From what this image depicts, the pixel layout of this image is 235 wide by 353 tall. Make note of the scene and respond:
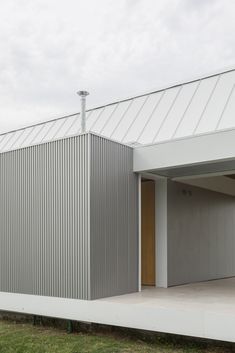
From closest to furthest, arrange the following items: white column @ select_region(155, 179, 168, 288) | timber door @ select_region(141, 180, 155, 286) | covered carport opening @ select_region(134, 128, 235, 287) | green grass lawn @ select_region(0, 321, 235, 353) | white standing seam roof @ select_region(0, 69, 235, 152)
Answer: green grass lawn @ select_region(0, 321, 235, 353) → covered carport opening @ select_region(134, 128, 235, 287) → white standing seam roof @ select_region(0, 69, 235, 152) → white column @ select_region(155, 179, 168, 288) → timber door @ select_region(141, 180, 155, 286)

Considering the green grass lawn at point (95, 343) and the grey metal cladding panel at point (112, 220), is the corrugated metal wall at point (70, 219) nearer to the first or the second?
the grey metal cladding panel at point (112, 220)

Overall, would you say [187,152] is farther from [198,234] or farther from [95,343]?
[95,343]

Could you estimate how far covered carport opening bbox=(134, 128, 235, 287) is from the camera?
8.78 metres

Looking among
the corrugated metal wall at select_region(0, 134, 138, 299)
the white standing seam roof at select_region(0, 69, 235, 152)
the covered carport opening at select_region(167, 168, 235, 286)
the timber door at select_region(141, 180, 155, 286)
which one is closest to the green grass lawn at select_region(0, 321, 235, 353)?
the corrugated metal wall at select_region(0, 134, 138, 299)

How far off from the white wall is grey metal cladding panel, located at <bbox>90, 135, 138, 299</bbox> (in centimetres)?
157

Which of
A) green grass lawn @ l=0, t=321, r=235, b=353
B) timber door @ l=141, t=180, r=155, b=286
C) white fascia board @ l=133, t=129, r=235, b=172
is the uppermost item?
white fascia board @ l=133, t=129, r=235, b=172

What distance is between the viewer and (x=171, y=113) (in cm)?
1026

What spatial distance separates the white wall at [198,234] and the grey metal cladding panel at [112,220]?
5.14 feet

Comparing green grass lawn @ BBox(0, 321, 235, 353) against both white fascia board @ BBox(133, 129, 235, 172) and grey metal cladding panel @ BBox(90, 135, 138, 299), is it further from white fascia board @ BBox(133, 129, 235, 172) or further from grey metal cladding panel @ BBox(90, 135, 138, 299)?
white fascia board @ BBox(133, 129, 235, 172)

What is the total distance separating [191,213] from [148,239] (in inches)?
56.5

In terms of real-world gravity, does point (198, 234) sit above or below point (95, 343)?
above

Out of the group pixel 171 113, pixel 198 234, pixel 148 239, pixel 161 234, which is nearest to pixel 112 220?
pixel 161 234

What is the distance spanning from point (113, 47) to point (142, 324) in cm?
750

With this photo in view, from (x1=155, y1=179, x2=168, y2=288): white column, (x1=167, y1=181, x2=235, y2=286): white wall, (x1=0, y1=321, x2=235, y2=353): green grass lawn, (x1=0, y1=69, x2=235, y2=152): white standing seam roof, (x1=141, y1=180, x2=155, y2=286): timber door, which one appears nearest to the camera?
(x1=0, y1=321, x2=235, y2=353): green grass lawn
